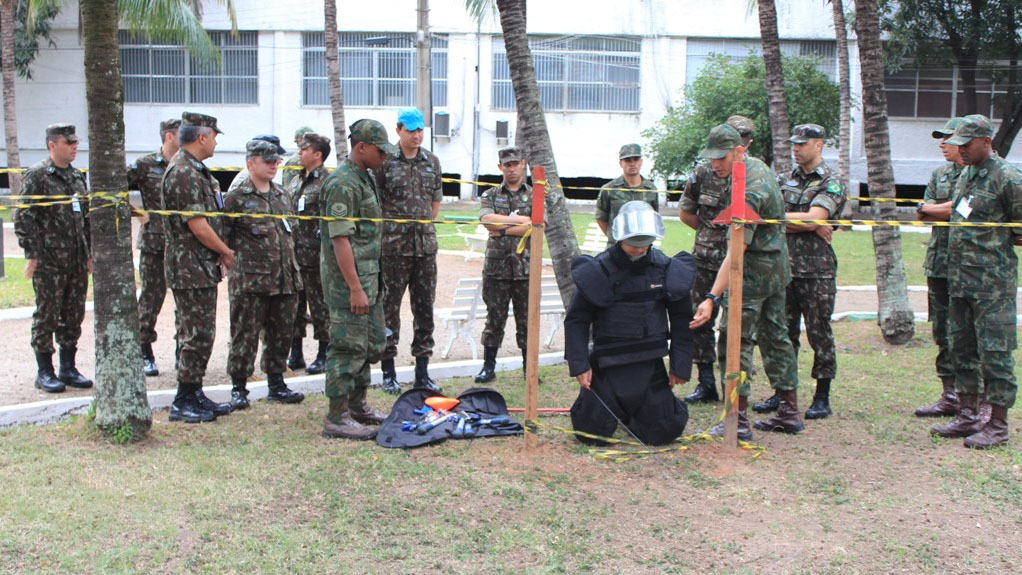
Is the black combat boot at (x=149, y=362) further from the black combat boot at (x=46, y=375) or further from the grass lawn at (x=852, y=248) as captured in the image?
the grass lawn at (x=852, y=248)

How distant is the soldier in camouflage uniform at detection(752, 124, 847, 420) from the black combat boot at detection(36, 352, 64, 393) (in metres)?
5.38

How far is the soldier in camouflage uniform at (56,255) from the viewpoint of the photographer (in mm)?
7289

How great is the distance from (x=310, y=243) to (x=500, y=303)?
1.64 metres

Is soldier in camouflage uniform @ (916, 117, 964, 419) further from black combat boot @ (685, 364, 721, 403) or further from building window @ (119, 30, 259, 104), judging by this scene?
building window @ (119, 30, 259, 104)

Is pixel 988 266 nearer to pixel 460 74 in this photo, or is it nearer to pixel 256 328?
pixel 256 328

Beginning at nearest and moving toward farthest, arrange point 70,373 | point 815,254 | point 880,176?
point 815,254
point 70,373
point 880,176

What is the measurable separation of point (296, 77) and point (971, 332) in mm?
26510

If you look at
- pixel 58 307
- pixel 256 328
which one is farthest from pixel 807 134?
pixel 58 307

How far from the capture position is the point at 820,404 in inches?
270

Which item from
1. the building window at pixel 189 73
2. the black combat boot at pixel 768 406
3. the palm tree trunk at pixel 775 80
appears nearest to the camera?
the black combat boot at pixel 768 406

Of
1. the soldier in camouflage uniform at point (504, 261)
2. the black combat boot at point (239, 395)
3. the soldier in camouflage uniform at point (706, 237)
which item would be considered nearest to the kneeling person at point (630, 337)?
the soldier in camouflage uniform at point (706, 237)

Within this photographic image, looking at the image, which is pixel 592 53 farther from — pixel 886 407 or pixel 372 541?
pixel 372 541

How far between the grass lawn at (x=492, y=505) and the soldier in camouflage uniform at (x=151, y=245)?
5.34ft

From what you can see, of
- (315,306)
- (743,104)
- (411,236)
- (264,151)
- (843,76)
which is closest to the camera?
(264,151)
